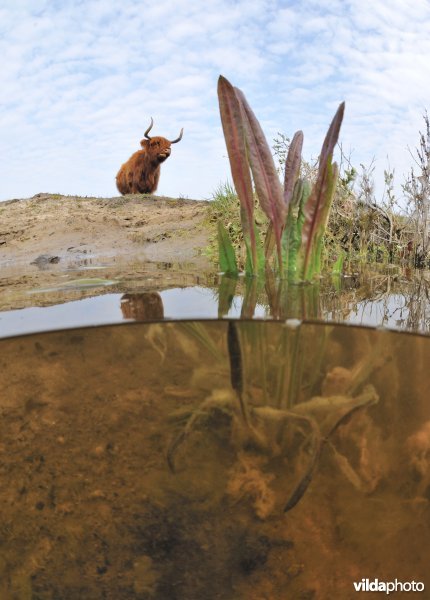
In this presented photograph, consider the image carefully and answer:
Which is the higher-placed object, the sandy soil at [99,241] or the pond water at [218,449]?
the sandy soil at [99,241]

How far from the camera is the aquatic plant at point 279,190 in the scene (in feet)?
8.46

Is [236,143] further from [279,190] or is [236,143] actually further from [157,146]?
[157,146]

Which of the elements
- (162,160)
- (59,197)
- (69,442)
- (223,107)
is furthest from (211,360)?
(162,160)

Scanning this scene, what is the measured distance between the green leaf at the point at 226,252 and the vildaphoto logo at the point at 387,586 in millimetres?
1745

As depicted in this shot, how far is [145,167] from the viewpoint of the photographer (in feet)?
39.2

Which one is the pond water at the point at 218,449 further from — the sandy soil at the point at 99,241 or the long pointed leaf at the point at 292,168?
the sandy soil at the point at 99,241

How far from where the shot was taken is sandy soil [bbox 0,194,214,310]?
14.1 ft

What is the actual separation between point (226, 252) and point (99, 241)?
415 cm

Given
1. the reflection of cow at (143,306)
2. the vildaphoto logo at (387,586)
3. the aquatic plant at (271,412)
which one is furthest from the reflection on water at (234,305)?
the vildaphoto logo at (387,586)

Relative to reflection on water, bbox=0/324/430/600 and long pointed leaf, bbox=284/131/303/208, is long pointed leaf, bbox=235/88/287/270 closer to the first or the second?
long pointed leaf, bbox=284/131/303/208

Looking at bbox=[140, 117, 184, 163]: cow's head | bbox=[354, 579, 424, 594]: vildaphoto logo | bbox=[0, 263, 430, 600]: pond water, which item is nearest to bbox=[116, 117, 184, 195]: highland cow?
bbox=[140, 117, 184, 163]: cow's head

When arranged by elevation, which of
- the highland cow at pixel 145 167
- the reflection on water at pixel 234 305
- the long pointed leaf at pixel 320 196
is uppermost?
the highland cow at pixel 145 167

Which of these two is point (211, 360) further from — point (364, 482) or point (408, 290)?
point (408, 290)

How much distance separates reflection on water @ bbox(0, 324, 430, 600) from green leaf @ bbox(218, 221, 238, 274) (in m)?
0.66
